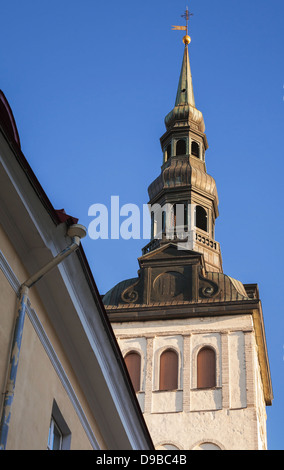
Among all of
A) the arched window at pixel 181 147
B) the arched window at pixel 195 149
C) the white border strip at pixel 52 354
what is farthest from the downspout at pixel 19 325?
the arched window at pixel 195 149

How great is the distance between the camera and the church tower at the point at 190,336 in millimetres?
35656

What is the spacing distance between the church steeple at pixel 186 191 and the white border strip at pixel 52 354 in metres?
29.3

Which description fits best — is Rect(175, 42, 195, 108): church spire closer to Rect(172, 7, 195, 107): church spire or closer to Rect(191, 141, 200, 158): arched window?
Rect(172, 7, 195, 107): church spire

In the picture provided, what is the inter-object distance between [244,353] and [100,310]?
25779mm

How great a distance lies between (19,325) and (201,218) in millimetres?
34981

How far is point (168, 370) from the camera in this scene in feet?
123

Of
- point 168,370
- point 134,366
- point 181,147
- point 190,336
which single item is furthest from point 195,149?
point 168,370

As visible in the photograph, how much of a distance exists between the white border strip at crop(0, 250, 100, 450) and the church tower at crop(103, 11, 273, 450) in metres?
22.5

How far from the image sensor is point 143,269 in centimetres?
4138

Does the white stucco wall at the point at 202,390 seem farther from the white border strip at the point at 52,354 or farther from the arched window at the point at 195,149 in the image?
the white border strip at the point at 52,354
